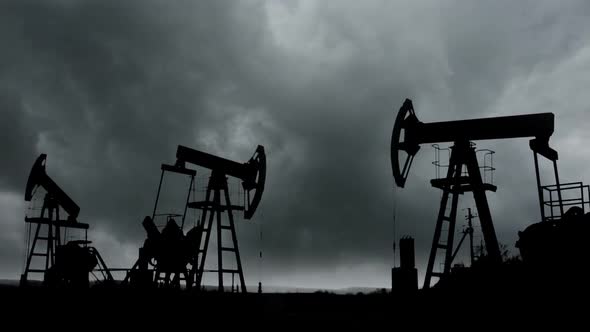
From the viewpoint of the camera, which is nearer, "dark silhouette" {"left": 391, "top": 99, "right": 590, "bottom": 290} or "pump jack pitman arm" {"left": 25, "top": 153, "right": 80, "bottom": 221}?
"dark silhouette" {"left": 391, "top": 99, "right": 590, "bottom": 290}

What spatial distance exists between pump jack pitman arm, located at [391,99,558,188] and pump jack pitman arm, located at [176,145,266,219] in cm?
817

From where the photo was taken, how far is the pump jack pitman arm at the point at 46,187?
26.9m

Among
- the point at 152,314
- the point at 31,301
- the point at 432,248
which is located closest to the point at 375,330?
the point at 432,248

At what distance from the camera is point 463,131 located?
17.1m

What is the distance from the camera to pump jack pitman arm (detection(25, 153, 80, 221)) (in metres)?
26.9

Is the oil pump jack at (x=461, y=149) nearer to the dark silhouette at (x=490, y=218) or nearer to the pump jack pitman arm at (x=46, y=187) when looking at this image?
the dark silhouette at (x=490, y=218)

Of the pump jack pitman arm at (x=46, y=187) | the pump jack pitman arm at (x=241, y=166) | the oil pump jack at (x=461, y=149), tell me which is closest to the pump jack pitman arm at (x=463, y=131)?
the oil pump jack at (x=461, y=149)

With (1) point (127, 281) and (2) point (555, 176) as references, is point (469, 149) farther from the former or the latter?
(1) point (127, 281)

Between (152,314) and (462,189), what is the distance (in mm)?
10336

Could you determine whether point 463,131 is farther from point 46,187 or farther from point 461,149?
point 46,187

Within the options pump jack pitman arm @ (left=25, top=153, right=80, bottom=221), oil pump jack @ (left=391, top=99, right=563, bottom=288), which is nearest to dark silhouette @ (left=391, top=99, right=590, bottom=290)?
oil pump jack @ (left=391, top=99, right=563, bottom=288)

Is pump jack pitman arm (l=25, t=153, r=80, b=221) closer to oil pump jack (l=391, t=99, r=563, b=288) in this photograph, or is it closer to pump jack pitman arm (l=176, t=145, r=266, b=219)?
pump jack pitman arm (l=176, t=145, r=266, b=219)

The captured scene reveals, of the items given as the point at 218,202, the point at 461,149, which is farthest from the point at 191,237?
the point at 461,149

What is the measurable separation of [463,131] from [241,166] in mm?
10215
